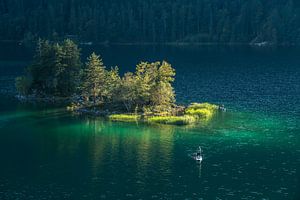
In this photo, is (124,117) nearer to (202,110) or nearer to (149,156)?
(202,110)

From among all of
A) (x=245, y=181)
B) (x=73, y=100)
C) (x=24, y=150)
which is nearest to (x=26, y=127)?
(x=24, y=150)

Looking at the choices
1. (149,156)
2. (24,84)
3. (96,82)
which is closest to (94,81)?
(96,82)

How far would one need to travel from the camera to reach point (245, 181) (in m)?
85.9

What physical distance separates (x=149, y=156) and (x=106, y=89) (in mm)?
45043

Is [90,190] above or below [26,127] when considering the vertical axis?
below

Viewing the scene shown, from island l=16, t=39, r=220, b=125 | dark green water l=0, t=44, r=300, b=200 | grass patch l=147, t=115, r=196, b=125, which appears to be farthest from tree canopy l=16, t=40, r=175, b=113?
dark green water l=0, t=44, r=300, b=200

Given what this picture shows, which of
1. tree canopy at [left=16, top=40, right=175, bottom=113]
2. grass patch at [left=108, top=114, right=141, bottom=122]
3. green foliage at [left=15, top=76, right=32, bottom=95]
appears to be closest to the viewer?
grass patch at [left=108, top=114, right=141, bottom=122]

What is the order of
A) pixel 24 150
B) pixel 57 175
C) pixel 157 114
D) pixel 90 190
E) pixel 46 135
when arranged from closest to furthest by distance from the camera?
pixel 90 190 < pixel 57 175 < pixel 24 150 < pixel 46 135 < pixel 157 114

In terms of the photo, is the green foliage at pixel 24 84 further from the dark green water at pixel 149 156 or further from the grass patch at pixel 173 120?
the grass patch at pixel 173 120

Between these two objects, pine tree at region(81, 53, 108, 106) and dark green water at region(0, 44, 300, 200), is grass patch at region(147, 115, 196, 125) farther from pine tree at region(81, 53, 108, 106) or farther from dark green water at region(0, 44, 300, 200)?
pine tree at region(81, 53, 108, 106)

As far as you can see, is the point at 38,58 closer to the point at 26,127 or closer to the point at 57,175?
the point at 26,127

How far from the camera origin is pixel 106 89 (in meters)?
139

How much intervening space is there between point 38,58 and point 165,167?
241 ft

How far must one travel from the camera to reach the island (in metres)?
128
